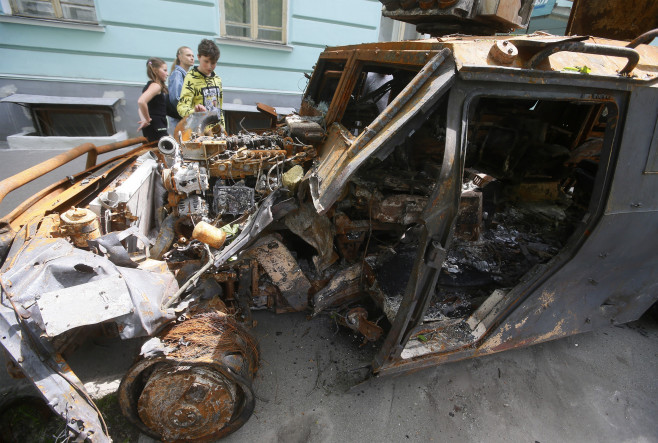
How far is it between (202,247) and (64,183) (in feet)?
4.38

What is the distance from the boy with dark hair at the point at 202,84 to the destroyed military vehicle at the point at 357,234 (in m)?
0.89

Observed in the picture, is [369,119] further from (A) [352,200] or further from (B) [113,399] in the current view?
(B) [113,399]

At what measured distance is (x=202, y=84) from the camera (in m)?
3.93

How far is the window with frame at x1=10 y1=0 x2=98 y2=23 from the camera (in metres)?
5.32

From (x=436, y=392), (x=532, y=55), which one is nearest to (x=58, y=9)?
(x=532, y=55)

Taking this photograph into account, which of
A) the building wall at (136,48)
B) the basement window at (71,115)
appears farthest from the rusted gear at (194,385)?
the basement window at (71,115)

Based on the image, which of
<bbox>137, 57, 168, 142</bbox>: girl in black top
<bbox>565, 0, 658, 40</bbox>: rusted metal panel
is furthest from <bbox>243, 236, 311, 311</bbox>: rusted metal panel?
<bbox>137, 57, 168, 142</bbox>: girl in black top

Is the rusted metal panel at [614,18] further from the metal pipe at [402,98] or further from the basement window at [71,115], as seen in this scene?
the basement window at [71,115]

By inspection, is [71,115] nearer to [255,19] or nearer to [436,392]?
[255,19]

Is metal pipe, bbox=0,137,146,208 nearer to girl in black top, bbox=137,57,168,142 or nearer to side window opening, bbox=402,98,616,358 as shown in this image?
girl in black top, bbox=137,57,168,142

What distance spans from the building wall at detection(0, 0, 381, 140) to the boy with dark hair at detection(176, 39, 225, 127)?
7.83ft

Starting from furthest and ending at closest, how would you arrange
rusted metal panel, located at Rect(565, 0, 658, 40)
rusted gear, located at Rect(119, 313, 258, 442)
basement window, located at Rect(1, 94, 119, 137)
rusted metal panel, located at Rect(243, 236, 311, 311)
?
basement window, located at Rect(1, 94, 119, 137) < rusted metal panel, located at Rect(565, 0, 658, 40) < rusted metal panel, located at Rect(243, 236, 311, 311) < rusted gear, located at Rect(119, 313, 258, 442)

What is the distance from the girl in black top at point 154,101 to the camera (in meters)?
4.34

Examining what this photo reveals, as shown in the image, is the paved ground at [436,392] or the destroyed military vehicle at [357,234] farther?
the paved ground at [436,392]
